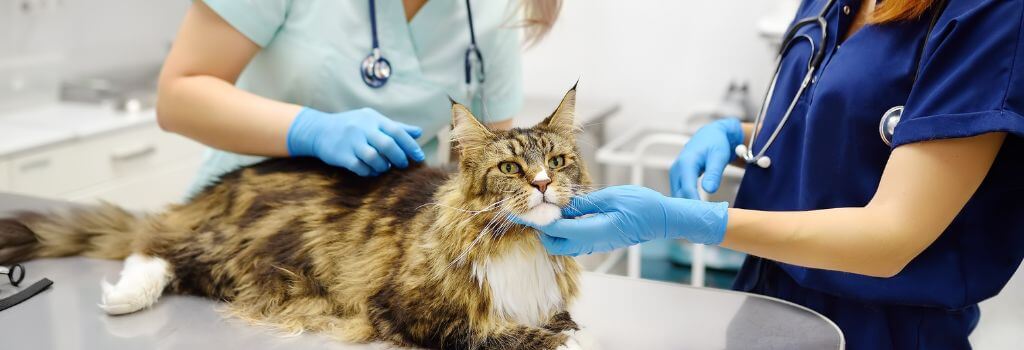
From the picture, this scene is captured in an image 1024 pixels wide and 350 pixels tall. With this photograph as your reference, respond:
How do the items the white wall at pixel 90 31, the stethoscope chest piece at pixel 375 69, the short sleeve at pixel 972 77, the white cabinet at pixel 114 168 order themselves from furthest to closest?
the white wall at pixel 90 31 < the white cabinet at pixel 114 168 < the stethoscope chest piece at pixel 375 69 < the short sleeve at pixel 972 77

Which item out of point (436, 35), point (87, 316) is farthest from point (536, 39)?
point (87, 316)

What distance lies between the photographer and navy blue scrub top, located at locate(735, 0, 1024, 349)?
1.10 m

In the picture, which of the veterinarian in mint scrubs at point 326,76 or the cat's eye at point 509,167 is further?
the veterinarian in mint scrubs at point 326,76

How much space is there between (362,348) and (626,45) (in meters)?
2.67

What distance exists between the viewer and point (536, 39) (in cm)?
171

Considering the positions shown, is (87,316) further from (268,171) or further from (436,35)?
(436,35)

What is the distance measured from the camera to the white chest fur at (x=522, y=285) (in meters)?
1.20

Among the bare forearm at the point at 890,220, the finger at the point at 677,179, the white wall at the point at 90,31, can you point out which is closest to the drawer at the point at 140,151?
the white wall at the point at 90,31

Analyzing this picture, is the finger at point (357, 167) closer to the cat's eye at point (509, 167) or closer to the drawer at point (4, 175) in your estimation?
the cat's eye at point (509, 167)

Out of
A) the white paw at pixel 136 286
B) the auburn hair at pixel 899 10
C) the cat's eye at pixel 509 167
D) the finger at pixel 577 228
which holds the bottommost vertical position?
the white paw at pixel 136 286

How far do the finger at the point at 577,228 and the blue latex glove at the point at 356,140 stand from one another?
0.40 metres

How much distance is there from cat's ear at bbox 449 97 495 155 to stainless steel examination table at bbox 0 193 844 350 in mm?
339

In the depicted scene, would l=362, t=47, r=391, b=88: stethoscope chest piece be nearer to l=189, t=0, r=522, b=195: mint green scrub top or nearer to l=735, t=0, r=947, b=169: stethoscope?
l=189, t=0, r=522, b=195: mint green scrub top

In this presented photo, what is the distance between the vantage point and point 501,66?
185 centimetres
